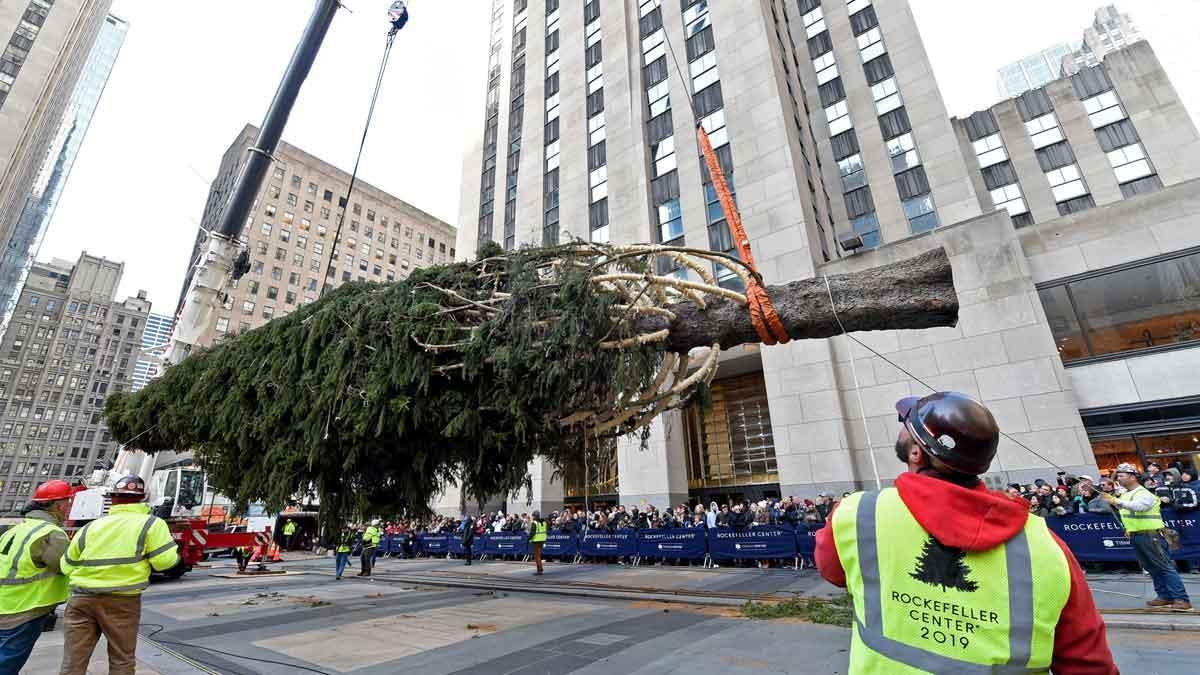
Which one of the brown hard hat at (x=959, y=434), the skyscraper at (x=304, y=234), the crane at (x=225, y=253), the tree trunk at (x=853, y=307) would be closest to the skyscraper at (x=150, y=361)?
the crane at (x=225, y=253)

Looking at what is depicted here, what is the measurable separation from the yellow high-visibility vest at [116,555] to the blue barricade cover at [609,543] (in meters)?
13.1

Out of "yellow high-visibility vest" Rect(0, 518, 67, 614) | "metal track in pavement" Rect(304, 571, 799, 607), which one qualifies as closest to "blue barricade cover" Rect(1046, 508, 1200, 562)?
"metal track in pavement" Rect(304, 571, 799, 607)

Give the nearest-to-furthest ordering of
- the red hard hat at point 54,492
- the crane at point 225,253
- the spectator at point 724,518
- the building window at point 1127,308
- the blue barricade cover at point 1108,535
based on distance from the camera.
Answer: the red hard hat at point 54,492 → the blue barricade cover at point 1108,535 → the crane at point 225,253 → the building window at point 1127,308 → the spectator at point 724,518

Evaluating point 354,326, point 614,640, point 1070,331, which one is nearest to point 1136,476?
point 614,640

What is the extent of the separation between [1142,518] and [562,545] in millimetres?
14534

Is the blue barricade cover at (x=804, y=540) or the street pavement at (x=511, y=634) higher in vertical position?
the blue barricade cover at (x=804, y=540)

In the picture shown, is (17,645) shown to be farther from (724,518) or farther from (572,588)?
(724,518)

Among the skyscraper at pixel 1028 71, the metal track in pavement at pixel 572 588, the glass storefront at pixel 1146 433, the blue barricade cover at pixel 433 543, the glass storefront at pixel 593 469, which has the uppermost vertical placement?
the skyscraper at pixel 1028 71

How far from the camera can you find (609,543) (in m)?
16.3

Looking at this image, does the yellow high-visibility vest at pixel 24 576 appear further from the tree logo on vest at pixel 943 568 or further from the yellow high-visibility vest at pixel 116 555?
the tree logo on vest at pixel 943 568

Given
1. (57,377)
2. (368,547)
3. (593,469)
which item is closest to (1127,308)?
(593,469)

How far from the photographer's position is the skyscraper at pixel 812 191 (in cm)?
1572

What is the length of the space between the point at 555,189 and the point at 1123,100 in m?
33.8

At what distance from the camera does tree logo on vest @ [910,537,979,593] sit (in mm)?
1469
